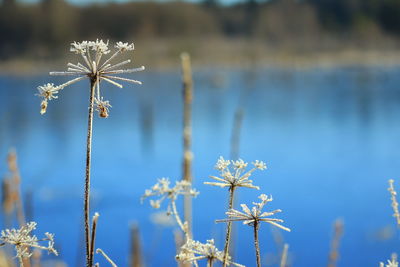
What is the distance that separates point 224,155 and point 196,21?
1247 inches

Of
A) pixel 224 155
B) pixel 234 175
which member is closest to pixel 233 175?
pixel 234 175

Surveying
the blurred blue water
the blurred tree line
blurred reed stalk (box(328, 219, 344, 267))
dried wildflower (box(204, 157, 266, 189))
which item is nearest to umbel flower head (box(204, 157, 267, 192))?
dried wildflower (box(204, 157, 266, 189))

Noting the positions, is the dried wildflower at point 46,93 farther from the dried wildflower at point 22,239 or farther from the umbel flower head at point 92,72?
the dried wildflower at point 22,239

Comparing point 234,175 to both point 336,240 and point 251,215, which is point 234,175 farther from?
point 336,240

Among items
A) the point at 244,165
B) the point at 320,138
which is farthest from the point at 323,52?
the point at 244,165

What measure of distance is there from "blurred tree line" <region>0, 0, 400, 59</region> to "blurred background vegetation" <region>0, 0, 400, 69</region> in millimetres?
64

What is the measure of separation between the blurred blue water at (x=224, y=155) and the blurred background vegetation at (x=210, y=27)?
11.6 metres

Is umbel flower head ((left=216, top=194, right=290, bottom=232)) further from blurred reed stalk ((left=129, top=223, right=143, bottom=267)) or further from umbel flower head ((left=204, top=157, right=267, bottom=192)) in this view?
blurred reed stalk ((left=129, top=223, right=143, bottom=267))

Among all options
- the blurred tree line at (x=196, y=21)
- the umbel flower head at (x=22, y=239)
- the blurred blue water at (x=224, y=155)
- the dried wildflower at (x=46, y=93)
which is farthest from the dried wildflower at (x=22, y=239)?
the blurred tree line at (x=196, y=21)

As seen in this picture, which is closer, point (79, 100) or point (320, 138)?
point (320, 138)

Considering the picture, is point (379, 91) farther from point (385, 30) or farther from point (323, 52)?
point (385, 30)

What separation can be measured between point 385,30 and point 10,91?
28218 mm

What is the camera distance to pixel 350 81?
23719mm

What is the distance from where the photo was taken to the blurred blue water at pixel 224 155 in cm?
684
